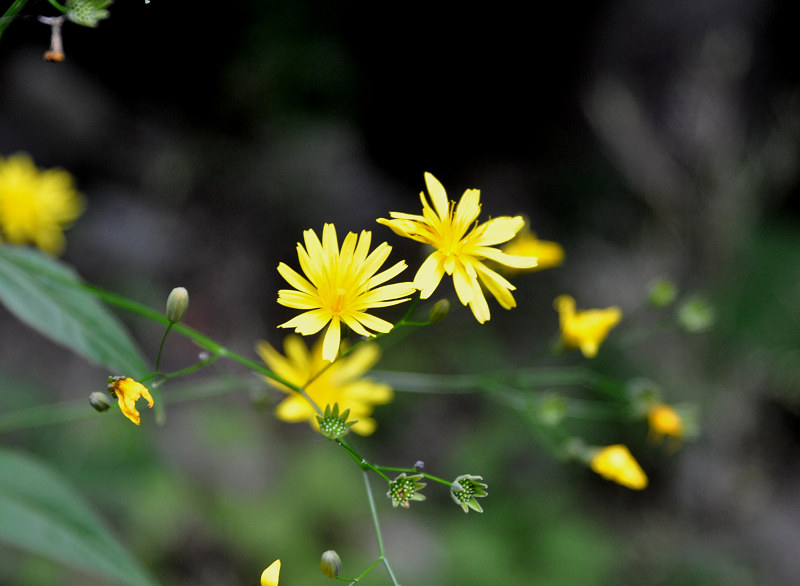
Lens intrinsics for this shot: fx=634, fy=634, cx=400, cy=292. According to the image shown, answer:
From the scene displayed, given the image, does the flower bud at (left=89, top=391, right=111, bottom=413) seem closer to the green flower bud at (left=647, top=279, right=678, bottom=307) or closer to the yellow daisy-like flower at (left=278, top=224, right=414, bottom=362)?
the yellow daisy-like flower at (left=278, top=224, right=414, bottom=362)

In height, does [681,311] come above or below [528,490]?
below

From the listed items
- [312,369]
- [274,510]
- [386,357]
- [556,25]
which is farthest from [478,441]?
[556,25]

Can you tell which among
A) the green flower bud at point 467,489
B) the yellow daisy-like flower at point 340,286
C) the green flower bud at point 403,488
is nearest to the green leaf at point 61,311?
the yellow daisy-like flower at point 340,286

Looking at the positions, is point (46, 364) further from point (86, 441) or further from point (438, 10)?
point (438, 10)

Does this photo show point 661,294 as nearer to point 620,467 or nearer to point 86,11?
point 620,467

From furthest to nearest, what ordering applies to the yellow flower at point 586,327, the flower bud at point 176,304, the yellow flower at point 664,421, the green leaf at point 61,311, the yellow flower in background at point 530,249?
the yellow flower in background at point 530,249 → the yellow flower at point 664,421 → the yellow flower at point 586,327 → the green leaf at point 61,311 → the flower bud at point 176,304

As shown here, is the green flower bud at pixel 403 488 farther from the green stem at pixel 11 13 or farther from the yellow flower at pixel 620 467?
the green stem at pixel 11 13

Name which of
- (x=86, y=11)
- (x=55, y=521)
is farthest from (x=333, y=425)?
(x=86, y=11)
